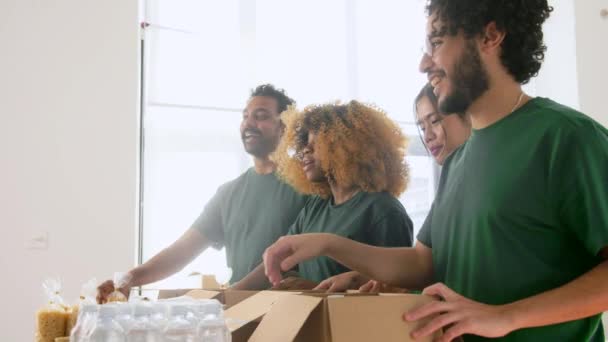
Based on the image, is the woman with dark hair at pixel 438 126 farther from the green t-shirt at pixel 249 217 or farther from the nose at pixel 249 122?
the nose at pixel 249 122

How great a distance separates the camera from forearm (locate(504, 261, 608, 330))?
0.82 m

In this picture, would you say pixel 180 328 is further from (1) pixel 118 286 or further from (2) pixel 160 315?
(1) pixel 118 286

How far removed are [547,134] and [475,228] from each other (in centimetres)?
18

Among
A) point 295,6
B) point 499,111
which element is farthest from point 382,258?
point 295,6

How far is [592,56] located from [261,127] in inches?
95.6

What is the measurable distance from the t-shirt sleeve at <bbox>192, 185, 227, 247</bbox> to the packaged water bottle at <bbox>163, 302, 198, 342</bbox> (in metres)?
1.46

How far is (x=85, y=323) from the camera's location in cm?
78

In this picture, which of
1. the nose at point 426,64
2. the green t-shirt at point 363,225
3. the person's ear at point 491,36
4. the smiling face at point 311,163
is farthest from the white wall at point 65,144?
the person's ear at point 491,36

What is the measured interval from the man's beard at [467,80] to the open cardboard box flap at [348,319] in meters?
0.41

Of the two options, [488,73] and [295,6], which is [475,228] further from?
[295,6]

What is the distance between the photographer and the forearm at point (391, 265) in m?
1.16

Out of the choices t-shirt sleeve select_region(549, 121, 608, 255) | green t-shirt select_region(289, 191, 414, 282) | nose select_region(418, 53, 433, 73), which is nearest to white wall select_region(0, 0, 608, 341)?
green t-shirt select_region(289, 191, 414, 282)

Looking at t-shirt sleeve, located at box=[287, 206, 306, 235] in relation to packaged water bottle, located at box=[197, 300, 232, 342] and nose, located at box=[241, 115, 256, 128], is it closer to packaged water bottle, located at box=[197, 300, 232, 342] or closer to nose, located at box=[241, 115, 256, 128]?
nose, located at box=[241, 115, 256, 128]

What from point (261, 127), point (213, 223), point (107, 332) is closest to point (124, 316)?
point (107, 332)
